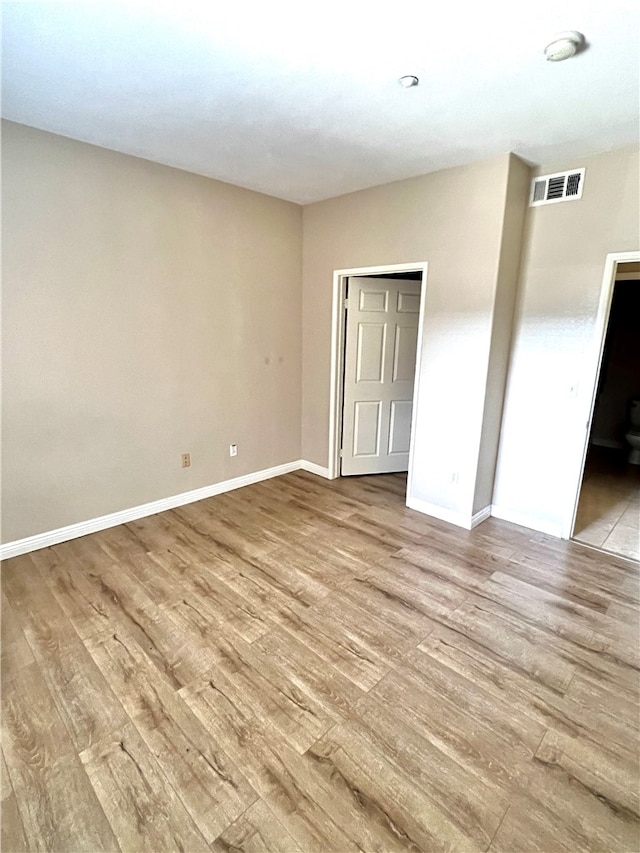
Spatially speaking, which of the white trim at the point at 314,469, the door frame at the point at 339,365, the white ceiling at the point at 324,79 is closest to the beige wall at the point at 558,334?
the white ceiling at the point at 324,79

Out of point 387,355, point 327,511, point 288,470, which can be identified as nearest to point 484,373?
point 387,355

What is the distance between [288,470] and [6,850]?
10.9 feet

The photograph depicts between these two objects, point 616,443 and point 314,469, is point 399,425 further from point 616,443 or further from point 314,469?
point 616,443

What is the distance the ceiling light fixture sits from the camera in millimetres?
1594

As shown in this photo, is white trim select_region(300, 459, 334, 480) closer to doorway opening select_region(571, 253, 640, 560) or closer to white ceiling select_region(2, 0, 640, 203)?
doorway opening select_region(571, 253, 640, 560)

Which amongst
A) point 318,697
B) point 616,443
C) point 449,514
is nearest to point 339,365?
point 449,514

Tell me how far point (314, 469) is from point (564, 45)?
356 centimetres

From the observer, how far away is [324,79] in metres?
1.90

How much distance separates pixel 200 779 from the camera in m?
1.42

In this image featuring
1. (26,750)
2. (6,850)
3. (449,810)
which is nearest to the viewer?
(6,850)

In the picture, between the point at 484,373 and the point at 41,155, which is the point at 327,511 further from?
the point at 41,155

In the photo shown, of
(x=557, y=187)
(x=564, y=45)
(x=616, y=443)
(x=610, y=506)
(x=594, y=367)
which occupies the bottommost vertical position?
(x=610, y=506)

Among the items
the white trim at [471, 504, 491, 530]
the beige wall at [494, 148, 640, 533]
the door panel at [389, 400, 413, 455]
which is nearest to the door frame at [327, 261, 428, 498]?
the door panel at [389, 400, 413, 455]

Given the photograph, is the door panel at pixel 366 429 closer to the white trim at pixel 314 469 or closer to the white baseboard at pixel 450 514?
the white trim at pixel 314 469
